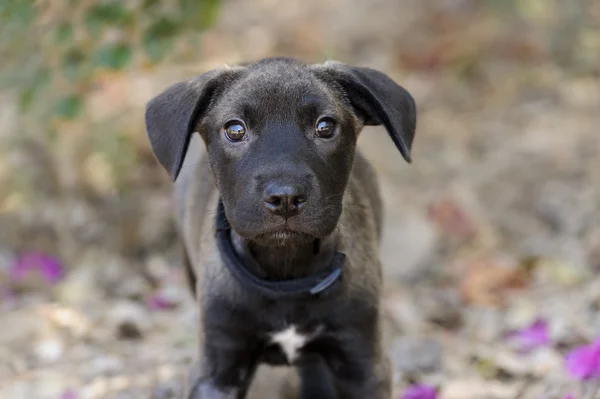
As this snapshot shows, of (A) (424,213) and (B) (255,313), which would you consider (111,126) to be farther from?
(B) (255,313)

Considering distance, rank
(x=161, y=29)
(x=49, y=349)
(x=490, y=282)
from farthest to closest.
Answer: (x=490, y=282) < (x=161, y=29) < (x=49, y=349)

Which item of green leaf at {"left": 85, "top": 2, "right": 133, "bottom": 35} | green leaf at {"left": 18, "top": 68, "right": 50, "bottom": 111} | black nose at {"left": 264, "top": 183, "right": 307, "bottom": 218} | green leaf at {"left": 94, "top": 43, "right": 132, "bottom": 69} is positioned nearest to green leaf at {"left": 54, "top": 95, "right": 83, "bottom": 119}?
green leaf at {"left": 18, "top": 68, "right": 50, "bottom": 111}

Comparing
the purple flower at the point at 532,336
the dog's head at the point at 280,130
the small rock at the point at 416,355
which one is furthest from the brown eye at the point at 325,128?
the purple flower at the point at 532,336

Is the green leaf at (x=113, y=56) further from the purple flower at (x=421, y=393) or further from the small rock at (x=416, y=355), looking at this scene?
the purple flower at (x=421, y=393)

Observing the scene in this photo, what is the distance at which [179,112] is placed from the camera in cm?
446

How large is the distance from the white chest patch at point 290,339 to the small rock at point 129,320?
212 cm

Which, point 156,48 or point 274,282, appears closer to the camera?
point 274,282

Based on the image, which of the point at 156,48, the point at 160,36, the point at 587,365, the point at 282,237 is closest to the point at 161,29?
the point at 160,36

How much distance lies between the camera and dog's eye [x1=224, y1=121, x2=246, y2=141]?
4371mm

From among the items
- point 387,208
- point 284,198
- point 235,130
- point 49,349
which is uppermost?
point 235,130

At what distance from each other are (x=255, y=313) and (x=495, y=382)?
1839 millimetres

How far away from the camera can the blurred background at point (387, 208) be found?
6.19 metres

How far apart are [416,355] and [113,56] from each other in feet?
8.21

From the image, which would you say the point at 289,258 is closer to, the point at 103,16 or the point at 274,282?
the point at 274,282
